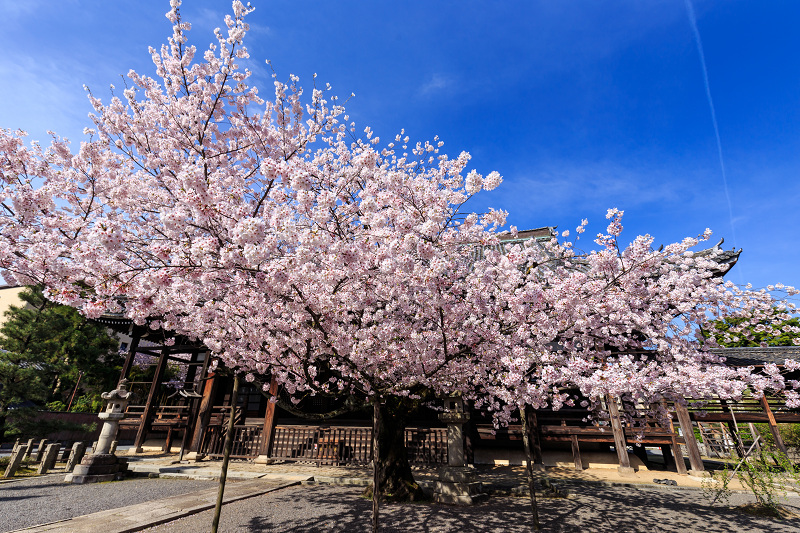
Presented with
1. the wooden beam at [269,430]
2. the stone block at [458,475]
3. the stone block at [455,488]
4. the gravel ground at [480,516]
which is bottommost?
the gravel ground at [480,516]

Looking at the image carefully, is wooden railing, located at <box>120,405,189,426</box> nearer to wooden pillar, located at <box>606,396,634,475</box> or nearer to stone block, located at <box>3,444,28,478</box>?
stone block, located at <box>3,444,28,478</box>

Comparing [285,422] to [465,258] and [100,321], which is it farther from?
[465,258]

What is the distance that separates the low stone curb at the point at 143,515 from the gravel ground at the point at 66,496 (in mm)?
497

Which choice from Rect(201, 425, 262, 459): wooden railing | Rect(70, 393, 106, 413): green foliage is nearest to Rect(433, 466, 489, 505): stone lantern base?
Rect(201, 425, 262, 459): wooden railing

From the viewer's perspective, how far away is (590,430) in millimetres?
13273

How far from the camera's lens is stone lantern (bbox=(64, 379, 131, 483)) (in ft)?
32.6

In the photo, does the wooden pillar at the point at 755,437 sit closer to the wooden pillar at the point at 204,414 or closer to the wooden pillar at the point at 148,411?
the wooden pillar at the point at 204,414

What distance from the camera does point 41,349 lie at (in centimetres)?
1406

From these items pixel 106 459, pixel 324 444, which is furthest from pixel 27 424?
pixel 324 444

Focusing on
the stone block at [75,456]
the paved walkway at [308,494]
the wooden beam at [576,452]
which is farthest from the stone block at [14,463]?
the wooden beam at [576,452]

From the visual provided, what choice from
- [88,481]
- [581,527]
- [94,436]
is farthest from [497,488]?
[94,436]

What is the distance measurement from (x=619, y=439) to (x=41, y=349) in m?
21.7

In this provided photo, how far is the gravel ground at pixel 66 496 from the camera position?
6.69 meters

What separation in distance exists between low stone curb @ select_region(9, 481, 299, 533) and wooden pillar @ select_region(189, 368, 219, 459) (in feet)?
20.2
